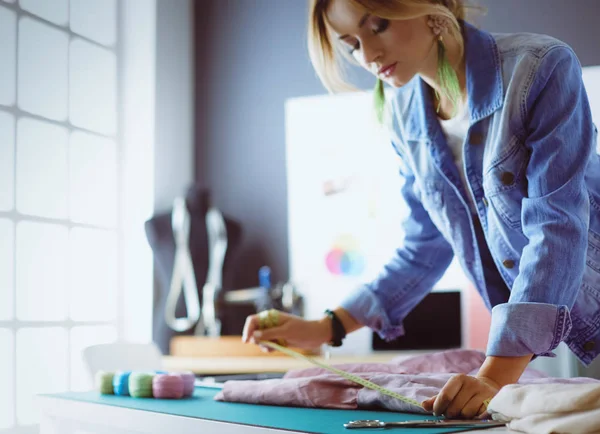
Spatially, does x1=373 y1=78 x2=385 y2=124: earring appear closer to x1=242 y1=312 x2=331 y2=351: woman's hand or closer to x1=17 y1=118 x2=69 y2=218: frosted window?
x1=242 y1=312 x2=331 y2=351: woman's hand

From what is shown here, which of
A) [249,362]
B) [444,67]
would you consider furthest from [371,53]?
[249,362]

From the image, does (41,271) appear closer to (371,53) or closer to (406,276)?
(406,276)

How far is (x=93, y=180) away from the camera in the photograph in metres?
3.45

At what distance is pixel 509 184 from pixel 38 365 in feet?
7.61

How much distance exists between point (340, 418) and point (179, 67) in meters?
3.12

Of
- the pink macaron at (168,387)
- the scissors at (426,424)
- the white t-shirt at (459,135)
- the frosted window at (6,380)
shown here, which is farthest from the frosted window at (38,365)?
the scissors at (426,424)

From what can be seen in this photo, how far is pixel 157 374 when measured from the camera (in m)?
1.39

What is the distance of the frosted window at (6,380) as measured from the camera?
2854 millimetres

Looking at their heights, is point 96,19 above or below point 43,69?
above

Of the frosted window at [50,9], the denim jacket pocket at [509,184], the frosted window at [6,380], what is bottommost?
the frosted window at [6,380]

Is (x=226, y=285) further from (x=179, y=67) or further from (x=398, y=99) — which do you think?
(x=398, y=99)

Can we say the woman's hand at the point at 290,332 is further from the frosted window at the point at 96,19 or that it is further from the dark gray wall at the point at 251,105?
the frosted window at the point at 96,19

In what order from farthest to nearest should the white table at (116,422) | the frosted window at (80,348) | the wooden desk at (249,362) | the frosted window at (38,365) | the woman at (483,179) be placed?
the frosted window at (80,348) → the frosted window at (38,365) → the wooden desk at (249,362) → the woman at (483,179) → the white table at (116,422)

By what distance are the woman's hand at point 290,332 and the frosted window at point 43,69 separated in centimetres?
197
